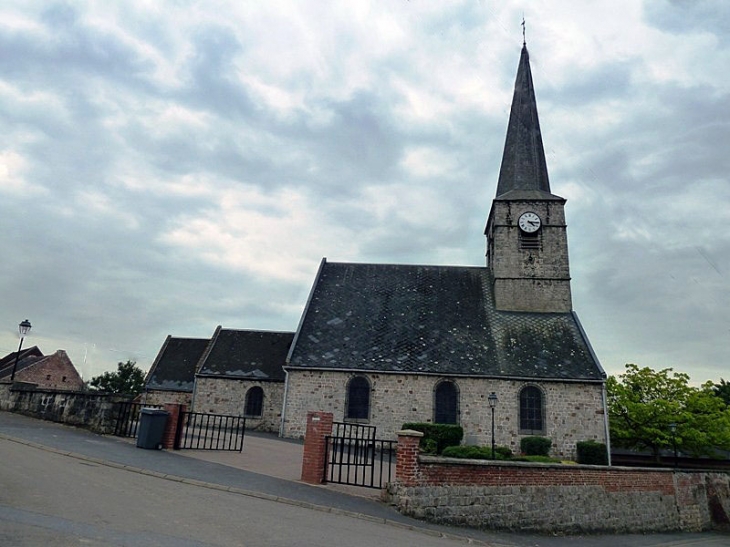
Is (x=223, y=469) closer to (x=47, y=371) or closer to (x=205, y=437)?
(x=205, y=437)

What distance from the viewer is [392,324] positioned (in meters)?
24.4

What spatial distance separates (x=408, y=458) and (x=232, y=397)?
1651 centimetres

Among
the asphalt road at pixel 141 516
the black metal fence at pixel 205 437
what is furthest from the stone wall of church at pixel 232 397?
the asphalt road at pixel 141 516

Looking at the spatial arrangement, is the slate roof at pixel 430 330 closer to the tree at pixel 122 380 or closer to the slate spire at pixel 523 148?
the slate spire at pixel 523 148

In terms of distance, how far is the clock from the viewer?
25.2 m

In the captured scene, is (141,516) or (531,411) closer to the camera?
(141,516)

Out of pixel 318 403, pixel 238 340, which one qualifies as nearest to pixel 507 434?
pixel 318 403

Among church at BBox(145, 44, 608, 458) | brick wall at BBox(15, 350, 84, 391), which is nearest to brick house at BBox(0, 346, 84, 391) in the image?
brick wall at BBox(15, 350, 84, 391)

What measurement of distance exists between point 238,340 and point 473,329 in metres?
12.5

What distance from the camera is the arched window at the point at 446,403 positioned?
21.4m

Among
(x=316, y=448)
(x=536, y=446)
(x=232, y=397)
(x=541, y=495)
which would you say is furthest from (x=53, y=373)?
(x=541, y=495)

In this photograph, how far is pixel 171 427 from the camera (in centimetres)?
1315

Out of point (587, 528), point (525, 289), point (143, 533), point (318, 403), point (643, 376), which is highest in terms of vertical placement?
point (525, 289)

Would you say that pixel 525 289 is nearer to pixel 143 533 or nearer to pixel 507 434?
pixel 507 434
